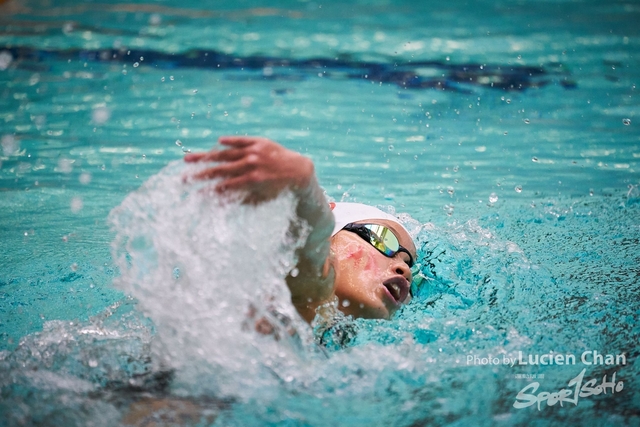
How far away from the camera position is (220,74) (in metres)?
5.76

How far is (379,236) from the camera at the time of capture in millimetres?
2584

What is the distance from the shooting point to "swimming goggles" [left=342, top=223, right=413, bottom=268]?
8.38ft

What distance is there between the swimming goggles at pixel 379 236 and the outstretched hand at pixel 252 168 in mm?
1021

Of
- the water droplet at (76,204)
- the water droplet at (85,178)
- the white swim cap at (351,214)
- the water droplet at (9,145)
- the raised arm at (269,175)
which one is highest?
the raised arm at (269,175)

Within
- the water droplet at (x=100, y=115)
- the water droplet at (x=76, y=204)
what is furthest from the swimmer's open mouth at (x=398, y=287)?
the water droplet at (x=100, y=115)

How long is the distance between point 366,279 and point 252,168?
948 millimetres

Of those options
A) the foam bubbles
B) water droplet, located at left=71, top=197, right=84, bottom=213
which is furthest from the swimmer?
water droplet, located at left=71, top=197, right=84, bottom=213

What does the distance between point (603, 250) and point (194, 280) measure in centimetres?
260

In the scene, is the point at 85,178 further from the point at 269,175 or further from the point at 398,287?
the point at 269,175

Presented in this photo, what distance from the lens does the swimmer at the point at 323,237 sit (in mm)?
1535

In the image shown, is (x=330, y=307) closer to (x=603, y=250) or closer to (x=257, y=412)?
(x=257, y=412)

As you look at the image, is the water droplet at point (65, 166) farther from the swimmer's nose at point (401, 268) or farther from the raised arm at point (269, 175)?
the raised arm at point (269, 175)

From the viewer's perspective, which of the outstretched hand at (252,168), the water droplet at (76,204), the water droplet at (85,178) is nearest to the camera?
the outstretched hand at (252,168)

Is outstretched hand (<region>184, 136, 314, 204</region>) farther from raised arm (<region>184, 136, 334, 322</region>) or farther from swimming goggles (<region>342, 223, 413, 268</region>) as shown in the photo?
swimming goggles (<region>342, 223, 413, 268</region>)
